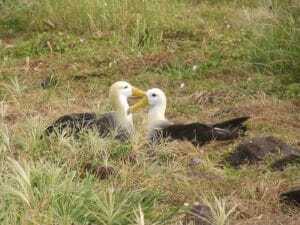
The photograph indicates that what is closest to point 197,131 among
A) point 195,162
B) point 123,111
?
point 195,162

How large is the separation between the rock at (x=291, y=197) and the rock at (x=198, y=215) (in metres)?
0.59

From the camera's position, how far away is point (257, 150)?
20.1ft

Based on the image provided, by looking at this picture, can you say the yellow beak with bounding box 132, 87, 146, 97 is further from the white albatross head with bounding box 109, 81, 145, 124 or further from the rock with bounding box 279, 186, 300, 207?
the rock with bounding box 279, 186, 300, 207

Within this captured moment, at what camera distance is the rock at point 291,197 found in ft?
17.2

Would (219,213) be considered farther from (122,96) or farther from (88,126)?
(122,96)

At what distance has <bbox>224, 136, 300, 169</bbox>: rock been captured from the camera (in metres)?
6.08

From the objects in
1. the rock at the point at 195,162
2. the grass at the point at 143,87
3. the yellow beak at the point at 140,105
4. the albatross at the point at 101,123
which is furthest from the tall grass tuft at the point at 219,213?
the yellow beak at the point at 140,105

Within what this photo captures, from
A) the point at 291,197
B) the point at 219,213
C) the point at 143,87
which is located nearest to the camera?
the point at 219,213

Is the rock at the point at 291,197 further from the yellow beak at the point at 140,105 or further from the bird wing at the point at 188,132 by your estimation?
the yellow beak at the point at 140,105

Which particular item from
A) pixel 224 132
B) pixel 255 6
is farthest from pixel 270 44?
pixel 255 6

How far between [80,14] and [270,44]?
2.75m

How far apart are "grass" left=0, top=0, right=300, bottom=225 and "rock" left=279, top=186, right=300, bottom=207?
56 millimetres

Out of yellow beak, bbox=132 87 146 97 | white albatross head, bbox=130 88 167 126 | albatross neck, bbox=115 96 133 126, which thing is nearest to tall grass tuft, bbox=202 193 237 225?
albatross neck, bbox=115 96 133 126

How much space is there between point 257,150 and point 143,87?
9.00ft
